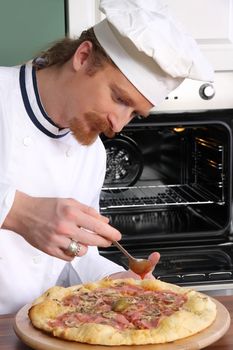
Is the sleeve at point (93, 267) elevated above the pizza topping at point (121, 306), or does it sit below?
below

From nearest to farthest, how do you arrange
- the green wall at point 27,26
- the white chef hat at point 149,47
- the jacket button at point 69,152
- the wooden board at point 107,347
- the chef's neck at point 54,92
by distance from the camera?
the wooden board at point 107,347 < the white chef hat at point 149,47 < the chef's neck at point 54,92 < the jacket button at point 69,152 < the green wall at point 27,26

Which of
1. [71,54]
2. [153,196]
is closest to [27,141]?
[71,54]

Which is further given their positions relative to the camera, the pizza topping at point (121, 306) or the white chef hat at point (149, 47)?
the white chef hat at point (149, 47)

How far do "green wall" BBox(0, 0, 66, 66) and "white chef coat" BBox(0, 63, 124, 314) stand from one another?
37 cm

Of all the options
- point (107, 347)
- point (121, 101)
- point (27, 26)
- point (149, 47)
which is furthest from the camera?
point (27, 26)

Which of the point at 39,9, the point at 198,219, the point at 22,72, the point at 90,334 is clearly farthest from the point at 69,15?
the point at 90,334

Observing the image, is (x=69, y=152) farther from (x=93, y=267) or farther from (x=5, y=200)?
(x=5, y=200)

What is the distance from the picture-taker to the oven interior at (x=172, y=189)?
2.26 m

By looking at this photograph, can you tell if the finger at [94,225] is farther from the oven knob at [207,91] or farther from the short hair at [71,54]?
the oven knob at [207,91]

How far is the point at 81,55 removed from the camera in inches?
64.9

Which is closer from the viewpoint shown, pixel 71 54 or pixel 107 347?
pixel 107 347

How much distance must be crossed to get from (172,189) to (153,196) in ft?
0.22

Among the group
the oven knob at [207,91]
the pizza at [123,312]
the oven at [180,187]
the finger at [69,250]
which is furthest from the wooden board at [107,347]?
the oven knob at [207,91]

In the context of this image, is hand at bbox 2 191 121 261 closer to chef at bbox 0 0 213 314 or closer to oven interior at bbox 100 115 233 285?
chef at bbox 0 0 213 314
